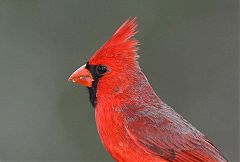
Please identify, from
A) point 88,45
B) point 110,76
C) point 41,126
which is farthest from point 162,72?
point 110,76

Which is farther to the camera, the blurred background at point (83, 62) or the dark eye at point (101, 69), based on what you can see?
the blurred background at point (83, 62)

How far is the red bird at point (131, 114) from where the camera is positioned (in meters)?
4.04

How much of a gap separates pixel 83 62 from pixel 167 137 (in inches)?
93.7

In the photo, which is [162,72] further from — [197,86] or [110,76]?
[110,76]

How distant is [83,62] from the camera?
252 inches

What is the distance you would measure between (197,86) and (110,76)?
116 inches

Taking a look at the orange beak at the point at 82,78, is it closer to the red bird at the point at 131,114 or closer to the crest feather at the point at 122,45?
the red bird at the point at 131,114

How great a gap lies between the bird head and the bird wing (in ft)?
0.65

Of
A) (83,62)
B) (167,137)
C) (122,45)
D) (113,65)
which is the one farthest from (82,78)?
(83,62)

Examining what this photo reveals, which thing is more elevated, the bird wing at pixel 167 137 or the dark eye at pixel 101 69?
the dark eye at pixel 101 69

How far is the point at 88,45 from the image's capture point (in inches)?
263

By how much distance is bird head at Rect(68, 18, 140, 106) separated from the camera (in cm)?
406

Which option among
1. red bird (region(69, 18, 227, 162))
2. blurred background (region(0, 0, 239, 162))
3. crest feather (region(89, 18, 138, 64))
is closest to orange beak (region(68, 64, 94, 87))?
red bird (region(69, 18, 227, 162))

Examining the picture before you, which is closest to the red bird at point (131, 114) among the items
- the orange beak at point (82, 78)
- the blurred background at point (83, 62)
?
the orange beak at point (82, 78)
